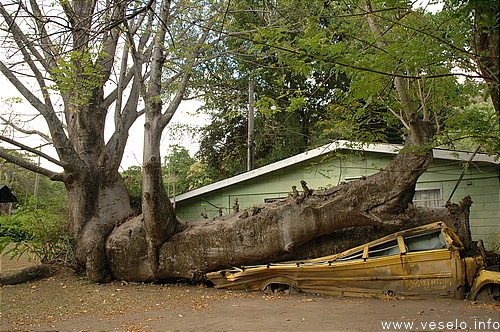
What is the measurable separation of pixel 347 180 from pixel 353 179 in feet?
0.65

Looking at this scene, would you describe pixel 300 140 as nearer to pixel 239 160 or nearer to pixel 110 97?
pixel 239 160

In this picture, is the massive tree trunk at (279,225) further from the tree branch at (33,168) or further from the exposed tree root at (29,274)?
the exposed tree root at (29,274)

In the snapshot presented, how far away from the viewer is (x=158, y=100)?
9.64m

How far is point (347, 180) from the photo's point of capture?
1227 centimetres

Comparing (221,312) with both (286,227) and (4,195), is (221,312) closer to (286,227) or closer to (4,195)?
(286,227)

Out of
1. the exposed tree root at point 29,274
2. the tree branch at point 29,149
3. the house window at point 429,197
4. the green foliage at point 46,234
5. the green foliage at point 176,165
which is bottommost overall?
the exposed tree root at point 29,274

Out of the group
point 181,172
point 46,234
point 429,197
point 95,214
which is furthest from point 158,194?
point 181,172

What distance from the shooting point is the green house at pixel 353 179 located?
10.0m

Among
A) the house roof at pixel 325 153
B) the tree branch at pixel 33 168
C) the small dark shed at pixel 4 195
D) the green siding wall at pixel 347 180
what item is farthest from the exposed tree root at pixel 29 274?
the green siding wall at pixel 347 180

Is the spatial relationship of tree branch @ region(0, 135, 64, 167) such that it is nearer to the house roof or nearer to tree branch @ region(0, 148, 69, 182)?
tree branch @ region(0, 148, 69, 182)

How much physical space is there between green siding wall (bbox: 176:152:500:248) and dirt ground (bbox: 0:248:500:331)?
2.71 m

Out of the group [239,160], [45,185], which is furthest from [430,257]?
[45,185]

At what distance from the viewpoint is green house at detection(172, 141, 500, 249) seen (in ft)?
32.8

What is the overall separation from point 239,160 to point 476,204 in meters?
14.7
